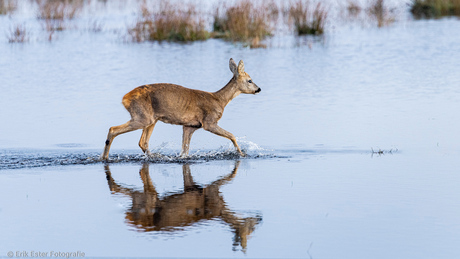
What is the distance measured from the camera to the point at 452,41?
27.1 m

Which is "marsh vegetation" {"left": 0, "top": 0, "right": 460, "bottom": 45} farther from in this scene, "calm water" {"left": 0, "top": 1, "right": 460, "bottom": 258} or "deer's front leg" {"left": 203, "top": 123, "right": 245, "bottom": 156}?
"deer's front leg" {"left": 203, "top": 123, "right": 245, "bottom": 156}

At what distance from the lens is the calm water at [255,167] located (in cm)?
780

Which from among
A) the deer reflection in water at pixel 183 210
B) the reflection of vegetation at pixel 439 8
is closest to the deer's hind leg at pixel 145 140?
the deer reflection in water at pixel 183 210

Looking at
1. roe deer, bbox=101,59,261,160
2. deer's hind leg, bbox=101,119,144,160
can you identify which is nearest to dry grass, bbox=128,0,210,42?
roe deer, bbox=101,59,261,160

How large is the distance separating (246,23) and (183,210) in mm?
20559

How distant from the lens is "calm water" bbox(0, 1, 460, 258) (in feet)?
25.6

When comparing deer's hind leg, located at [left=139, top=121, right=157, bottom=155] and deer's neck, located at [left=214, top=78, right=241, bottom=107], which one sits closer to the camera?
deer's hind leg, located at [left=139, top=121, right=157, bottom=155]

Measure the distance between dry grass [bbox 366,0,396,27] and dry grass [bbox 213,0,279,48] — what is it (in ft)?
Answer: 16.0

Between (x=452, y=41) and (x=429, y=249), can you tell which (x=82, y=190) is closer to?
(x=429, y=249)

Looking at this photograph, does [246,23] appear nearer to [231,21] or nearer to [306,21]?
[231,21]

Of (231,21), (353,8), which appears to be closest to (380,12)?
(353,8)

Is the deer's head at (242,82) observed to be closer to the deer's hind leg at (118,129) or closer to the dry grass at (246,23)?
the deer's hind leg at (118,129)

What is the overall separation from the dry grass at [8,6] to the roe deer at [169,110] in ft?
98.4

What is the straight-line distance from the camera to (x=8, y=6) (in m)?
42.0
